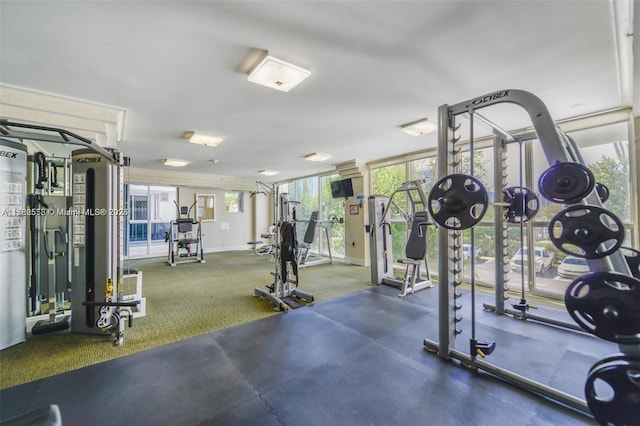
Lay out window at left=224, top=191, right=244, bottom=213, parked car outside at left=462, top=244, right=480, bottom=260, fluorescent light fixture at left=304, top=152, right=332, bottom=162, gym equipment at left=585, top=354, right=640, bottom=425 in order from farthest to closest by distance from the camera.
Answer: window at left=224, top=191, right=244, bottom=213 < fluorescent light fixture at left=304, top=152, right=332, bottom=162 < parked car outside at left=462, top=244, right=480, bottom=260 < gym equipment at left=585, top=354, right=640, bottom=425

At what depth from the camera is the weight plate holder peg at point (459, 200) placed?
6.47 feet

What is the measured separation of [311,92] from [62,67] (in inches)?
85.8

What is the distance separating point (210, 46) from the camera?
2.05 m

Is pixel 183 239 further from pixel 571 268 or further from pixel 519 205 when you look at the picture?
pixel 571 268

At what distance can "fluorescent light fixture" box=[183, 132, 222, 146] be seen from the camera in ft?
13.9

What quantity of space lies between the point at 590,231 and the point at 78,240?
4.25 m

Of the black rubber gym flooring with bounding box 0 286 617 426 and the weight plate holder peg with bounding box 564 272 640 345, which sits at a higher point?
the weight plate holder peg with bounding box 564 272 640 345

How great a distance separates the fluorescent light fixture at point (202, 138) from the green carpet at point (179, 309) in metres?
2.50

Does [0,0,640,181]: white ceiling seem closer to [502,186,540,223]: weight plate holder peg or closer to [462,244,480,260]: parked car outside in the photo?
[502,186,540,223]: weight plate holder peg

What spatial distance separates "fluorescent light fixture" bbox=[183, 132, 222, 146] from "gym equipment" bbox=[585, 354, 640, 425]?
15.9 ft

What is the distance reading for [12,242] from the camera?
252cm

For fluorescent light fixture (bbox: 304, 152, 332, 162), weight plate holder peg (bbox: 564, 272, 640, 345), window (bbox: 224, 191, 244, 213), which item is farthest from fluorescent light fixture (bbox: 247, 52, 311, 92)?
window (bbox: 224, 191, 244, 213)

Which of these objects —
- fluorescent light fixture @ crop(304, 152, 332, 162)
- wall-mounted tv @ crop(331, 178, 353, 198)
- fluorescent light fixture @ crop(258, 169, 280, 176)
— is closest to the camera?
fluorescent light fixture @ crop(304, 152, 332, 162)

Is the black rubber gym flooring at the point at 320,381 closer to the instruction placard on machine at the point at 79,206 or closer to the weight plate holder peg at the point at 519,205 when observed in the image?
the weight plate holder peg at the point at 519,205
